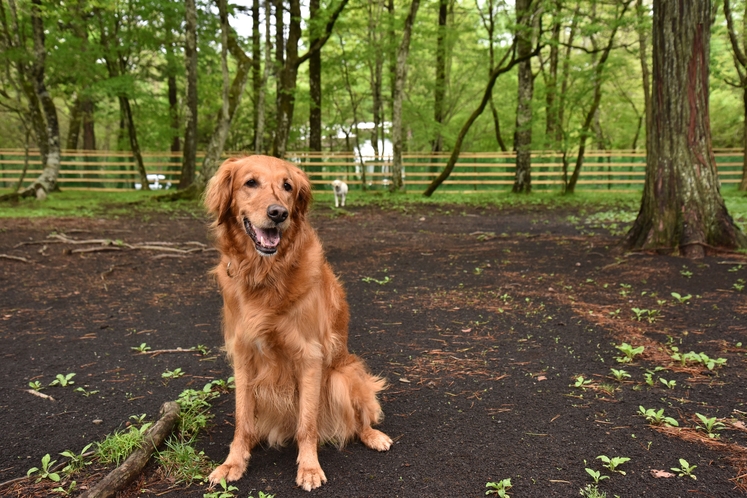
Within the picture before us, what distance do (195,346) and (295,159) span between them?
56.4 feet

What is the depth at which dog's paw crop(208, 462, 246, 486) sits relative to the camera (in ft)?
7.78

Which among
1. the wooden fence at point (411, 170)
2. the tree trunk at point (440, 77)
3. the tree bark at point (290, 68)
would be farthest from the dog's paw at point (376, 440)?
the tree trunk at point (440, 77)

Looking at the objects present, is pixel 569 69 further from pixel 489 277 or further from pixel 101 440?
pixel 101 440

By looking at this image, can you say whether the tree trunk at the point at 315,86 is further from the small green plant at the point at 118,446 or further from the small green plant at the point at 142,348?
the small green plant at the point at 118,446

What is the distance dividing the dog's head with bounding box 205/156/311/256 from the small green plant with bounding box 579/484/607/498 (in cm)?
186

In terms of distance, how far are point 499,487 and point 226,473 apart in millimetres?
1338

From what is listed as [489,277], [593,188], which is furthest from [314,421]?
[593,188]

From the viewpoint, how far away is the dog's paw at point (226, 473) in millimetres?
2372

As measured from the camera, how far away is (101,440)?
105 inches

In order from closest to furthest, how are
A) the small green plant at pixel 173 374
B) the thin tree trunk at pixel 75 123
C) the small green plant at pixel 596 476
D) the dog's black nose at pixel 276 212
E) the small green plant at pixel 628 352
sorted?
the small green plant at pixel 596 476
the dog's black nose at pixel 276 212
the small green plant at pixel 173 374
the small green plant at pixel 628 352
the thin tree trunk at pixel 75 123

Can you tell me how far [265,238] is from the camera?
2.47m

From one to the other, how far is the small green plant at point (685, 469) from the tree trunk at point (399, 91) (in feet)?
50.4

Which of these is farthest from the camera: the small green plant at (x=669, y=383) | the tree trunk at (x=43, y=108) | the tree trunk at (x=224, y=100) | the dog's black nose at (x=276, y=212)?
the tree trunk at (x=224, y=100)

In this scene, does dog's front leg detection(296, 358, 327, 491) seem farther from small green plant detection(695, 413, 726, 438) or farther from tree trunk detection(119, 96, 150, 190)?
tree trunk detection(119, 96, 150, 190)
